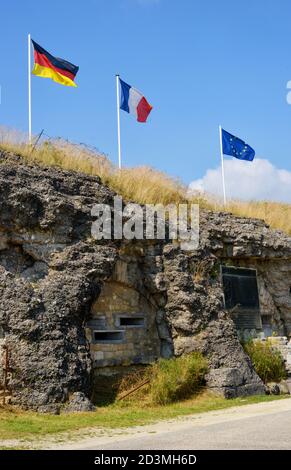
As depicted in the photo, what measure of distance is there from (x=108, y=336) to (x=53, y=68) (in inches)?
270

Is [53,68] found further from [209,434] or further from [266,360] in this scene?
[209,434]

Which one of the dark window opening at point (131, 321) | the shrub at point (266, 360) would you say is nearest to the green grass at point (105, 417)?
the shrub at point (266, 360)

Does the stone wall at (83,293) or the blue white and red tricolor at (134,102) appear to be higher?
the blue white and red tricolor at (134,102)

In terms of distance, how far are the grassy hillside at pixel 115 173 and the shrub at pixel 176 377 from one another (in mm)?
4065

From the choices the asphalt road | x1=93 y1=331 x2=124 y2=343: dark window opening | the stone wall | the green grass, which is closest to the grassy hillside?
the stone wall

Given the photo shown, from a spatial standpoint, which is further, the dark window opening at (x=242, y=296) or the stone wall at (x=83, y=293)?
the dark window opening at (x=242, y=296)

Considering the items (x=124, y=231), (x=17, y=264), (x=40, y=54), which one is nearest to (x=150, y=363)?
(x=124, y=231)

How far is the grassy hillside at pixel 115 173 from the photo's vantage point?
13651 mm

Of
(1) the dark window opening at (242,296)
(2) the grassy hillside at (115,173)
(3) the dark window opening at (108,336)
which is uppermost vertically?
(2) the grassy hillside at (115,173)

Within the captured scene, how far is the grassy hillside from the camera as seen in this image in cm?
1365

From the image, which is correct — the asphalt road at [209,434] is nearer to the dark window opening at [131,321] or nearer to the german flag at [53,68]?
the dark window opening at [131,321]

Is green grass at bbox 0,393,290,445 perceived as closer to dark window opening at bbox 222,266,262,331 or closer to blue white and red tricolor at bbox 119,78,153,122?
dark window opening at bbox 222,266,262,331

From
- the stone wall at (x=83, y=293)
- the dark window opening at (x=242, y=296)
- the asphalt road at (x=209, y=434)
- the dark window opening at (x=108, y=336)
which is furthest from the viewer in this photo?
the dark window opening at (x=242, y=296)

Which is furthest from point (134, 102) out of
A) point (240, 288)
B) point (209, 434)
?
point (209, 434)
